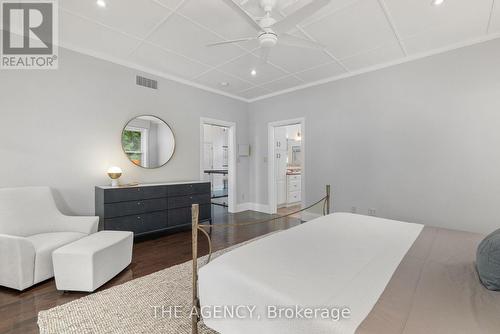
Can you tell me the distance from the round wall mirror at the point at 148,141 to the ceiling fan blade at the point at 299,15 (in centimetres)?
286

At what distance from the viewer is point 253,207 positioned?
18.9 ft

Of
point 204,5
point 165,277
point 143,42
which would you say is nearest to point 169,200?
point 165,277

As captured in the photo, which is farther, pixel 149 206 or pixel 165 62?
pixel 165 62

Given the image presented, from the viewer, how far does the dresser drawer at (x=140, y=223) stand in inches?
124

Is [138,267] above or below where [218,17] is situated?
below

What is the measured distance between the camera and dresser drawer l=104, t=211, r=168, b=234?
124 inches

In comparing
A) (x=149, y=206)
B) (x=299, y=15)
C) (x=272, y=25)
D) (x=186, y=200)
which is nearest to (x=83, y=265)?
(x=149, y=206)

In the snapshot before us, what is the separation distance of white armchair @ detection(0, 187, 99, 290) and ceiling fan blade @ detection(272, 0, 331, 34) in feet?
10.2

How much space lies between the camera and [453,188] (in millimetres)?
3127

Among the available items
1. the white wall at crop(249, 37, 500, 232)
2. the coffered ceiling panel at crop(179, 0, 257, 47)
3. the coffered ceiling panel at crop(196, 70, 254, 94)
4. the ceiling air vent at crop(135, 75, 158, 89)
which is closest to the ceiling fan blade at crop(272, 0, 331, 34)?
the coffered ceiling panel at crop(179, 0, 257, 47)

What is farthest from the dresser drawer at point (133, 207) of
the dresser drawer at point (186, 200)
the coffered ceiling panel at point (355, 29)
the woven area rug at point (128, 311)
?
the coffered ceiling panel at point (355, 29)

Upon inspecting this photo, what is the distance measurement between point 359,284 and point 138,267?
96.5 inches

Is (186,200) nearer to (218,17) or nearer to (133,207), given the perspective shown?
(133,207)

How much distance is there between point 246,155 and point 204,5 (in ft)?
12.2
